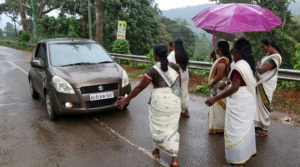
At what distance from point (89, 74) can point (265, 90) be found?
10.6 feet

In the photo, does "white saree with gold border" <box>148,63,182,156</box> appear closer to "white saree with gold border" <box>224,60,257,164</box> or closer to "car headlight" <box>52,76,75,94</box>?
"white saree with gold border" <box>224,60,257,164</box>

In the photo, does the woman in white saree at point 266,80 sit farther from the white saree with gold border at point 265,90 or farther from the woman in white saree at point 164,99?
the woman in white saree at point 164,99

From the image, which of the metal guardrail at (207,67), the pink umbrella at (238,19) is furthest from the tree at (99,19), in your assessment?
the pink umbrella at (238,19)

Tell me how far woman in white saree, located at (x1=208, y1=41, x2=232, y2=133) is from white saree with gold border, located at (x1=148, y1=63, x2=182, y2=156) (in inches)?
34.7

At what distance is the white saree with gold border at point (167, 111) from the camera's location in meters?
2.98

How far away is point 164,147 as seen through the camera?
307 centimetres

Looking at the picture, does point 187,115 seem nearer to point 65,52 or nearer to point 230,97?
point 230,97

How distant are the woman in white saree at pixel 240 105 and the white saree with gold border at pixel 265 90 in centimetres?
96

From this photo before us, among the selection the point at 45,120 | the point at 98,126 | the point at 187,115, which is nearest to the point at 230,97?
the point at 187,115

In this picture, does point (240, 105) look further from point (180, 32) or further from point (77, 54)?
point (180, 32)

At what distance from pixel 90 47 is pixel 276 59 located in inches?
162

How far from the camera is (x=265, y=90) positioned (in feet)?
13.0

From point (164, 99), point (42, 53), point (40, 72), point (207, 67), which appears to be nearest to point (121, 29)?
point (207, 67)

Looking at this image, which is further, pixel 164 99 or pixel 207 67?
pixel 207 67
